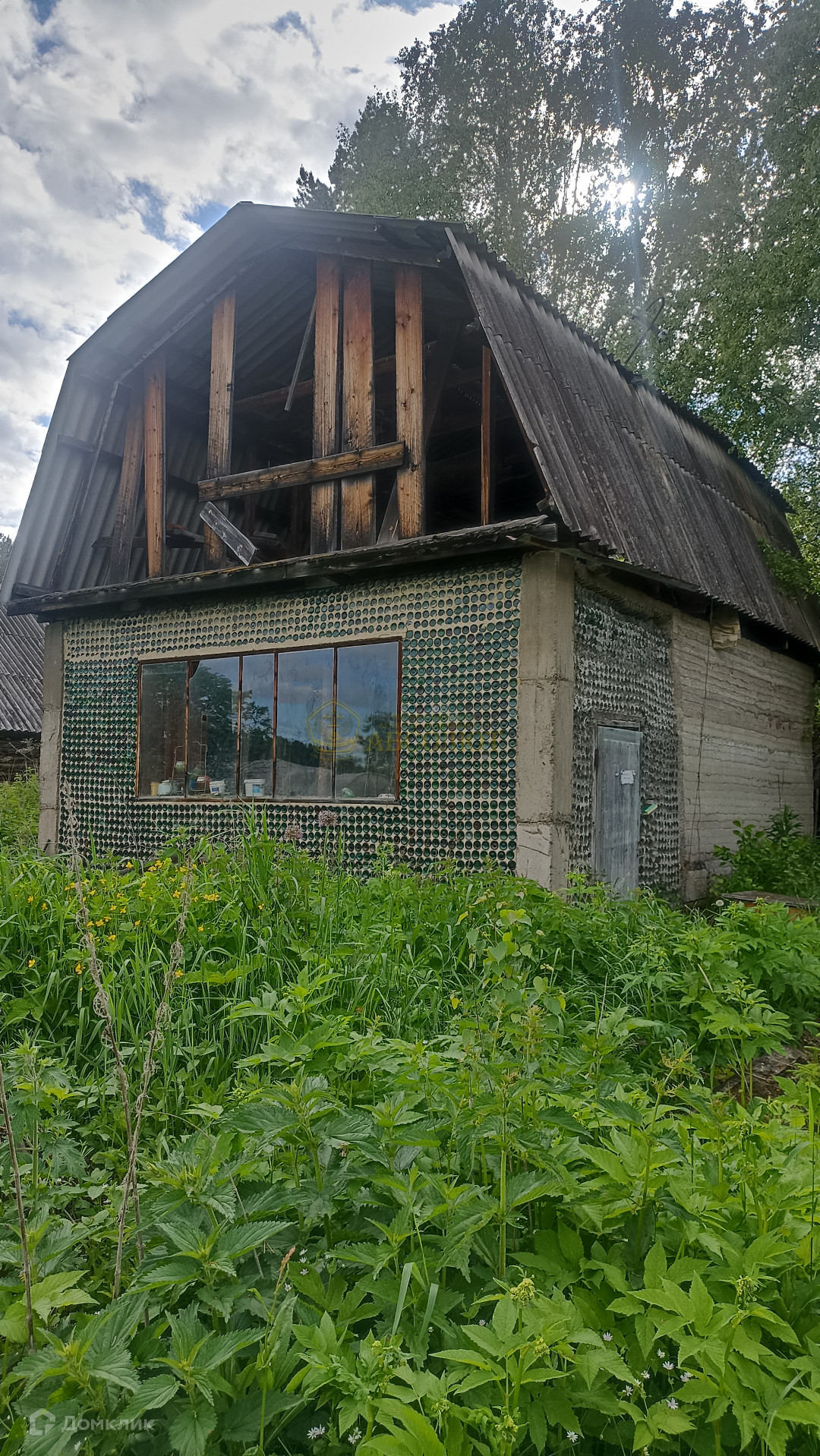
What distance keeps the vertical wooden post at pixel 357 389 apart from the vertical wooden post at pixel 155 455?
8.86 ft

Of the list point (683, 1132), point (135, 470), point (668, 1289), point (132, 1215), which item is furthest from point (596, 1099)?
point (135, 470)

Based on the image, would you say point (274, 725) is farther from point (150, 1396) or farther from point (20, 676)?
point (20, 676)

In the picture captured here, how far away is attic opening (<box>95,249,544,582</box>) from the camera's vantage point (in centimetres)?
828

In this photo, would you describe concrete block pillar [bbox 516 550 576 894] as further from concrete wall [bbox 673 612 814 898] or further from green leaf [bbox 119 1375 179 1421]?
green leaf [bbox 119 1375 179 1421]

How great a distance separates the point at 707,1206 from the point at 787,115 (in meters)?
17.7

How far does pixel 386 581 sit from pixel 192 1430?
7.21 m

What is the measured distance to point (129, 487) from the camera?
415 inches

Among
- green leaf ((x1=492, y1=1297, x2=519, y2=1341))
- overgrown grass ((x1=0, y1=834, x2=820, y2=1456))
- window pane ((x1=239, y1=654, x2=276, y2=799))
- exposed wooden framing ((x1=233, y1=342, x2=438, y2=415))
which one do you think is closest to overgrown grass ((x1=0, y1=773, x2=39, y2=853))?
window pane ((x1=239, y1=654, x2=276, y2=799))

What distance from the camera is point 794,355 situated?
679 inches

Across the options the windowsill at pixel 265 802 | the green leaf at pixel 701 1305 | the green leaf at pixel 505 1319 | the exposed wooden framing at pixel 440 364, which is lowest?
the green leaf at pixel 505 1319

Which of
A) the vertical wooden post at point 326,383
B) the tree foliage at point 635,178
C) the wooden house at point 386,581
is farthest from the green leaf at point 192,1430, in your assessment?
the tree foliage at point 635,178

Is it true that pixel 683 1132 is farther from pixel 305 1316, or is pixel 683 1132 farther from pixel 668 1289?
pixel 305 1316

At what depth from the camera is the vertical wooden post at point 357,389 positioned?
333 inches

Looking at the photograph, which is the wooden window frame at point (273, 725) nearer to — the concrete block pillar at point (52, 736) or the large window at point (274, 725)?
the large window at point (274, 725)
